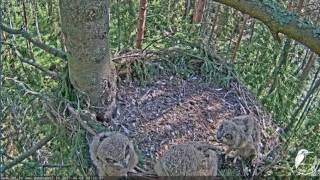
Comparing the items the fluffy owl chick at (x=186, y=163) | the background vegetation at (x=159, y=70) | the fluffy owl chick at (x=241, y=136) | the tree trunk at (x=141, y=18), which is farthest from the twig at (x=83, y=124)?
the tree trunk at (x=141, y=18)

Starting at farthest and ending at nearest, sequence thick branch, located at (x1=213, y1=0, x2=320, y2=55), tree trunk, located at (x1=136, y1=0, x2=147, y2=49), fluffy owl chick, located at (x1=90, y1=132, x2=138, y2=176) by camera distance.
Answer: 1. tree trunk, located at (x1=136, y1=0, x2=147, y2=49)
2. fluffy owl chick, located at (x1=90, y1=132, x2=138, y2=176)
3. thick branch, located at (x1=213, y1=0, x2=320, y2=55)

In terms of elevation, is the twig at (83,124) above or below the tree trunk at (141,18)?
below

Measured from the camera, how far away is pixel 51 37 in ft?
12.6

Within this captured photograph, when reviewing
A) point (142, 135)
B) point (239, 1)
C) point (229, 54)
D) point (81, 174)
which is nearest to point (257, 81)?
point (229, 54)

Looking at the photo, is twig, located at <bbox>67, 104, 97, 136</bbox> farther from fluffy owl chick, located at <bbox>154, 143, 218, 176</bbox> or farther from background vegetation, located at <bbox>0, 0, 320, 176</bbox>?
fluffy owl chick, located at <bbox>154, 143, 218, 176</bbox>

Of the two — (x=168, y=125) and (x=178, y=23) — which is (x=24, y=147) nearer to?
(x=168, y=125)

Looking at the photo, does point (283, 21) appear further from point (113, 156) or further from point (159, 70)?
point (159, 70)

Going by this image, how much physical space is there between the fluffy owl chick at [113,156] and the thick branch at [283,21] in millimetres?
711

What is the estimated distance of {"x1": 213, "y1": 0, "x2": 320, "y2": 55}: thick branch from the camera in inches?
69.6

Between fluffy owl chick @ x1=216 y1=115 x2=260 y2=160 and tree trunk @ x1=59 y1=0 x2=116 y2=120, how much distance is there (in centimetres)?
62

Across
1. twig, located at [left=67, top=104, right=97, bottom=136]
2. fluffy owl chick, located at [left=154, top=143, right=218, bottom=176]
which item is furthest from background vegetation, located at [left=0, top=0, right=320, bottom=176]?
fluffy owl chick, located at [left=154, top=143, right=218, bottom=176]

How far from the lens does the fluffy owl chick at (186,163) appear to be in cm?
185

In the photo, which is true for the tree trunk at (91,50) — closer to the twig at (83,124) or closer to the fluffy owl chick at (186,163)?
the twig at (83,124)

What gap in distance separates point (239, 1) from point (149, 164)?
0.81m
